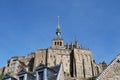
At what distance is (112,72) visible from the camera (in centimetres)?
1898

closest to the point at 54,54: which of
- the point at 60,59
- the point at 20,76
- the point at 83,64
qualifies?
the point at 60,59

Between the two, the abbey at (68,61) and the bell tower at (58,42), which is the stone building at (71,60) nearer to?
the abbey at (68,61)

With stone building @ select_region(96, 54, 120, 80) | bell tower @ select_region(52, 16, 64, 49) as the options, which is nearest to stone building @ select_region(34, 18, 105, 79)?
bell tower @ select_region(52, 16, 64, 49)

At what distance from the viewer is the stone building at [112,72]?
61.7ft

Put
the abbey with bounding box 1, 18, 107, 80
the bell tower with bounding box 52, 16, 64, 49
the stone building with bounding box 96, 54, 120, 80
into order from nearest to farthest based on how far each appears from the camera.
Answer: the stone building with bounding box 96, 54, 120, 80, the abbey with bounding box 1, 18, 107, 80, the bell tower with bounding box 52, 16, 64, 49

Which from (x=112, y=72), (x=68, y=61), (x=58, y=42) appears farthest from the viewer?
(x=58, y=42)

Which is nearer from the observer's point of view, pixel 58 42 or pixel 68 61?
pixel 68 61

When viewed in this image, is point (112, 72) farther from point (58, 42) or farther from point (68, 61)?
point (58, 42)

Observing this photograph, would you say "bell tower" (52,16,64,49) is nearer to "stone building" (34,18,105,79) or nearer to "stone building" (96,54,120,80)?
"stone building" (34,18,105,79)

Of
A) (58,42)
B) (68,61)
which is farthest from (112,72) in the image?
(58,42)

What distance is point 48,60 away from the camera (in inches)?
3684

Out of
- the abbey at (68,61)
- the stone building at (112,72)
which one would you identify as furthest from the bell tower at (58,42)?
the stone building at (112,72)

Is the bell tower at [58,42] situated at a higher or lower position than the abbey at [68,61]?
higher

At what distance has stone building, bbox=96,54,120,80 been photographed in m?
18.8
